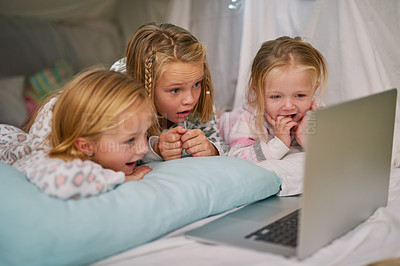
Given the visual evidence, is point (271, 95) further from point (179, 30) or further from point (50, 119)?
point (50, 119)

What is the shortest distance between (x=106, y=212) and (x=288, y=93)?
78 centimetres

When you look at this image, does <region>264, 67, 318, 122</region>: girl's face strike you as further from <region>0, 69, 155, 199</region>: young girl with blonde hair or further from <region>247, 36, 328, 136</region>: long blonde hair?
<region>0, 69, 155, 199</region>: young girl with blonde hair

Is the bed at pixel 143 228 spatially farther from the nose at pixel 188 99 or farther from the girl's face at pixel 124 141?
the nose at pixel 188 99

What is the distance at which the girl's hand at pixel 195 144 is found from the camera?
4.63 feet

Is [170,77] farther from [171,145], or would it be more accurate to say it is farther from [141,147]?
[141,147]

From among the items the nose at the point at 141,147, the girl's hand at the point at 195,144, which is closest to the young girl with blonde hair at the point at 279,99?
the girl's hand at the point at 195,144

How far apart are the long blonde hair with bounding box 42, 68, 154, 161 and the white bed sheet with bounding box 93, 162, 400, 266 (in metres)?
0.29

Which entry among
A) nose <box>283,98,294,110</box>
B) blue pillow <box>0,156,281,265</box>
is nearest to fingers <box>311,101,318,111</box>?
nose <box>283,98,294,110</box>

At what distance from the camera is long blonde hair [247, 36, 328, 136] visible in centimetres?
148

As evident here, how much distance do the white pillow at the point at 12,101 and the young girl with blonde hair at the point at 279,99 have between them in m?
0.85

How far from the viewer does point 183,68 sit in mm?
1375

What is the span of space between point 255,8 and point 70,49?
81 centimetres

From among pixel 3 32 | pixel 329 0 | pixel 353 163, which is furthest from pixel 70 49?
pixel 353 163

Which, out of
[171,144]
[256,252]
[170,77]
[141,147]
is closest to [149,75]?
[170,77]
